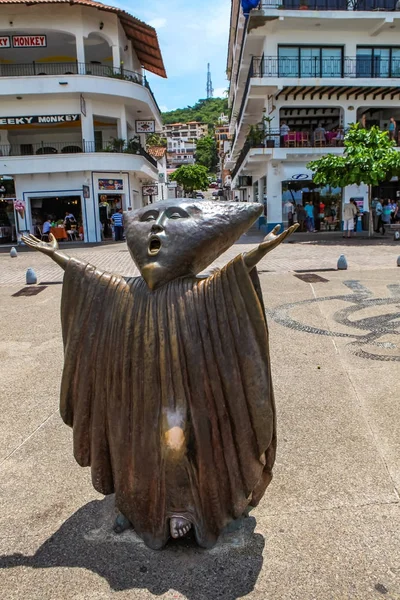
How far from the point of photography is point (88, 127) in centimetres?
2298

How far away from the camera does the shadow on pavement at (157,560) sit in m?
2.38

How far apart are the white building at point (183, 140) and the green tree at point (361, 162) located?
88.5 metres

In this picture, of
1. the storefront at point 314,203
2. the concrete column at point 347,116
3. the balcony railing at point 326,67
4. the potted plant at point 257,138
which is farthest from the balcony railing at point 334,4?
the storefront at point 314,203

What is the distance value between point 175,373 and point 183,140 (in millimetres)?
138737

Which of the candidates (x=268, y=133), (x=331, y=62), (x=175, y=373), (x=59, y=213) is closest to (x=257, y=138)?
(x=268, y=133)

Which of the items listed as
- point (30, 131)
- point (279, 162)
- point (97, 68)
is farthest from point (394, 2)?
point (30, 131)

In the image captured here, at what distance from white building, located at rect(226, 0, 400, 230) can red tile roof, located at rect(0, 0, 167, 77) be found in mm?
5220

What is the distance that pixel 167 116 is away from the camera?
573 ft

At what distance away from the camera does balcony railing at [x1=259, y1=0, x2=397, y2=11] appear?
74.6ft

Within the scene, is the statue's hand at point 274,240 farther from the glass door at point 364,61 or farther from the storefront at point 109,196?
the glass door at point 364,61

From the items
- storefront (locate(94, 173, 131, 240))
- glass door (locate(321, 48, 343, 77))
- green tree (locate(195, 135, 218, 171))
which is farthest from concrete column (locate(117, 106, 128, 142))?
green tree (locate(195, 135, 218, 171))

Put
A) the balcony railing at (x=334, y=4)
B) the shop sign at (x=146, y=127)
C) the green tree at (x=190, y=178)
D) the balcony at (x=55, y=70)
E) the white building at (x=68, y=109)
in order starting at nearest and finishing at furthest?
1. the white building at (x=68, y=109)
2. the balcony railing at (x=334, y=4)
3. the balcony at (x=55, y=70)
4. the shop sign at (x=146, y=127)
5. the green tree at (x=190, y=178)

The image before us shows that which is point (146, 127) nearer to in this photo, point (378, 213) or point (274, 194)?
point (274, 194)

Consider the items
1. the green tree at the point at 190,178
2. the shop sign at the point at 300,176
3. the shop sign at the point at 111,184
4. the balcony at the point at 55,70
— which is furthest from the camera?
the green tree at the point at 190,178
